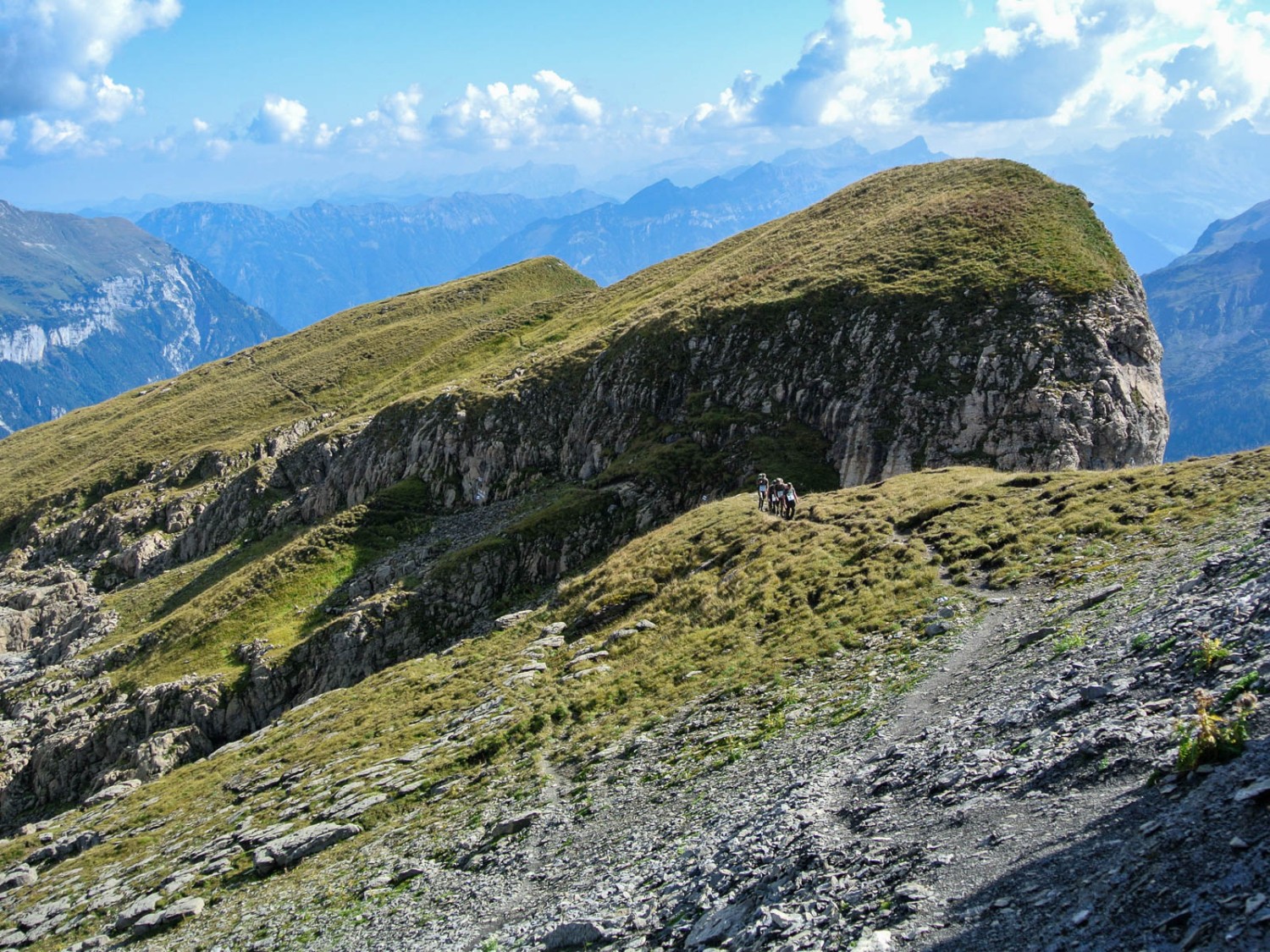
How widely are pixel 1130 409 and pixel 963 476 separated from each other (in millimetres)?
17780

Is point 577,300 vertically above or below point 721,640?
above

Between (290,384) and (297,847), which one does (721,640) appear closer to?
(297,847)

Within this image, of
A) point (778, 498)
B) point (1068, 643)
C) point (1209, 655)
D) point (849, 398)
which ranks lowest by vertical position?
point (1068, 643)

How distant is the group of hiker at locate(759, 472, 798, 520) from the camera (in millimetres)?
41250

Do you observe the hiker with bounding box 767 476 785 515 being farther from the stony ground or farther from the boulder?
the boulder

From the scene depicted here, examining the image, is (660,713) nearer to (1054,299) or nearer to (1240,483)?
(1240,483)

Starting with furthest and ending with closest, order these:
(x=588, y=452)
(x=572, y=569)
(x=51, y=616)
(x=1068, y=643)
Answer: (x=51, y=616) → (x=588, y=452) → (x=572, y=569) → (x=1068, y=643)

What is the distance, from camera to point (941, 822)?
14188 millimetres

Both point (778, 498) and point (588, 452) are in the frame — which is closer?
point (778, 498)

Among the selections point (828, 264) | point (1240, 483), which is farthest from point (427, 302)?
point (1240, 483)

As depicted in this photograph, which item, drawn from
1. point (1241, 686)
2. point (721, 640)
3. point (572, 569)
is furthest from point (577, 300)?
point (1241, 686)

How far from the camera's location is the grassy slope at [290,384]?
11344 centimetres

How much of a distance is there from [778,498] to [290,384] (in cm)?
10792

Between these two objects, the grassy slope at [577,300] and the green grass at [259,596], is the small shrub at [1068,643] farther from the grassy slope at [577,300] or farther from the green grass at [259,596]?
the green grass at [259,596]
